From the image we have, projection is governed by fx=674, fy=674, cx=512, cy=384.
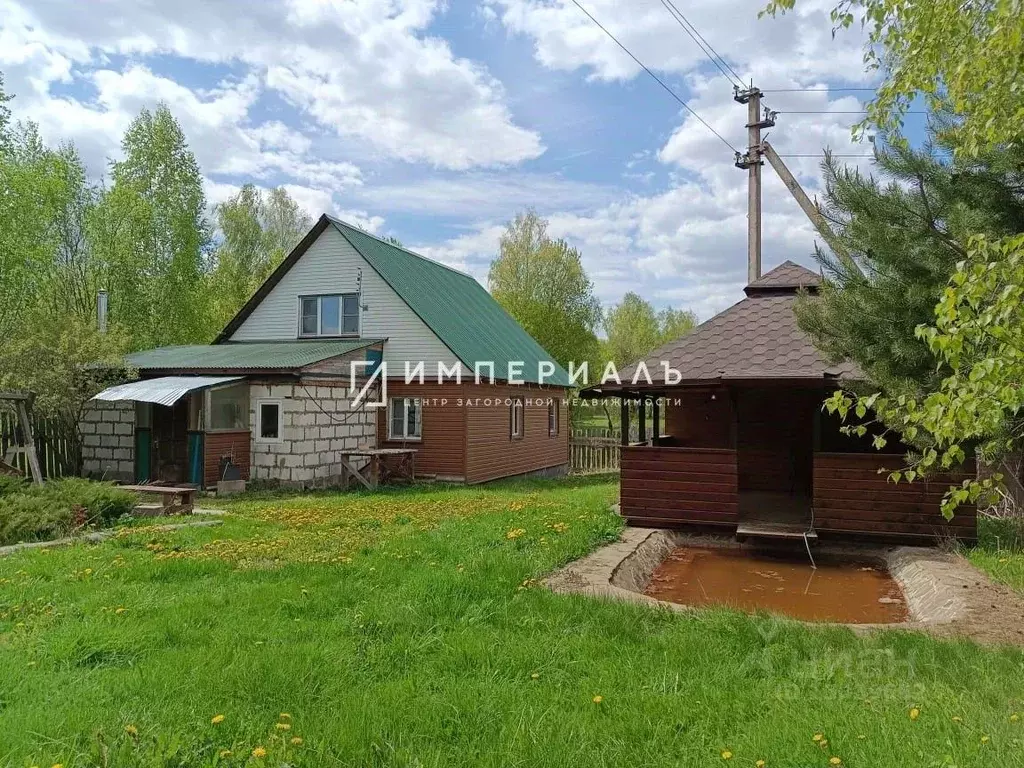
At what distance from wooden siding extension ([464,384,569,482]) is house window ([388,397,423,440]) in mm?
1333

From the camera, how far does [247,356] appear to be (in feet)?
49.0

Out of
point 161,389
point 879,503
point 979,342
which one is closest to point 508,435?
point 161,389

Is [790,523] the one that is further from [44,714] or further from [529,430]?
[529,430]

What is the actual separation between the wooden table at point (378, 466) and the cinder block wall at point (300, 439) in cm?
29

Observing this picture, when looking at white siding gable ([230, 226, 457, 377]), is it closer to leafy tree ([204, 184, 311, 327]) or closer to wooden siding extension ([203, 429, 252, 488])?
wooden siding extension ([203, 429, 252, 488])

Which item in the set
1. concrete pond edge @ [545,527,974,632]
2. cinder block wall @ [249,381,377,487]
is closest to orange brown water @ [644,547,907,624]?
concrete pond edge @ [545,527,974,632]

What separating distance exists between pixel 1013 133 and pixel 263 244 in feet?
119

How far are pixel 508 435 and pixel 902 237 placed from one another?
45.5 ft

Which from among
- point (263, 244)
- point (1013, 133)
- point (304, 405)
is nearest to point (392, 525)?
point (304, 405)

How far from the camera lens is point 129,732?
120 inches

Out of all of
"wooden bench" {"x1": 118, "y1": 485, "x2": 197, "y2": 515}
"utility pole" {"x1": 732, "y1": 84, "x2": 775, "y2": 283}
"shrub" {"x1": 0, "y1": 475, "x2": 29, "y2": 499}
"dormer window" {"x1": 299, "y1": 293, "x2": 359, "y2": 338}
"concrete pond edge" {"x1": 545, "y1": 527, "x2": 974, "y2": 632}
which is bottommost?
"concrete pond edge" {"x1": 545, "y1": 527, "x2": 974, "y2": 632}

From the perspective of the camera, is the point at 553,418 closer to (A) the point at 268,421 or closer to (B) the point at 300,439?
(B) the point at 300,439

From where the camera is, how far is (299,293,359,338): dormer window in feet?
57.8

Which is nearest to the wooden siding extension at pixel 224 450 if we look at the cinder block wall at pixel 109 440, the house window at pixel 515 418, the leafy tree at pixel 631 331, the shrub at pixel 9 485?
the cinder block wall at pixel 109 440
